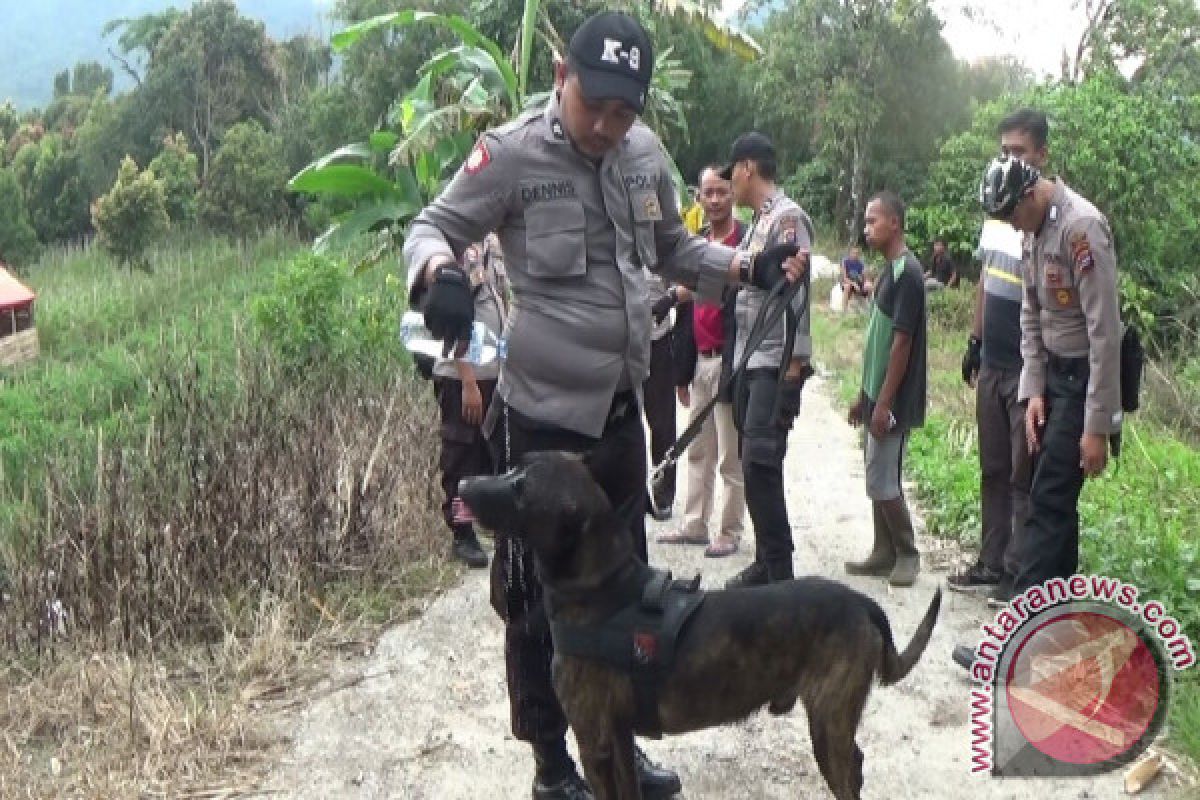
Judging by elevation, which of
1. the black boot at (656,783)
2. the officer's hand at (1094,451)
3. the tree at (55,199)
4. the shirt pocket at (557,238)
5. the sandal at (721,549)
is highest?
the shirt pocket at (557,238)

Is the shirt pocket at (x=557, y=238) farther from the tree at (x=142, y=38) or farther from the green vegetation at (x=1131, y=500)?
the tree at (x=142, y=38)

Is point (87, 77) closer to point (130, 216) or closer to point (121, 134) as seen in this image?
point (121, 134)

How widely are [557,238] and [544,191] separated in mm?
131

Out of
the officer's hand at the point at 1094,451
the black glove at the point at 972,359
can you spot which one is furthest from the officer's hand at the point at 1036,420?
the black glove at the point at 972,359

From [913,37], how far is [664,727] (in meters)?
26.4

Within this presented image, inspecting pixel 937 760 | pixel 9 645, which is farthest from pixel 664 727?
pixel 9 645

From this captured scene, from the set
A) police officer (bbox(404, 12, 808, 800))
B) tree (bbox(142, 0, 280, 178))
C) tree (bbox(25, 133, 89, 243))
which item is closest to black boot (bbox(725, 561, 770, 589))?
police officer (bbox(404, 12, 808, 800))

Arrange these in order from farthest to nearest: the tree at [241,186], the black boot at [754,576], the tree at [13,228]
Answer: the tree at [241,186]
the tree at [13,228]
the black boot at [754,576]

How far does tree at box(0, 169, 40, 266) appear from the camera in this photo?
61.9 feet

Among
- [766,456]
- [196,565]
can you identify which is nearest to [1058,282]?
[766,456]

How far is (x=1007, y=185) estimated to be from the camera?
4.12 metres

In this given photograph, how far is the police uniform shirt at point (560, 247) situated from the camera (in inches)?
120

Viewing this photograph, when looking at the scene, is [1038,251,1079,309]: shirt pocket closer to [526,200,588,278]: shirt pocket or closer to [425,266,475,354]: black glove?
[526,200,588,278]: shirt pocket

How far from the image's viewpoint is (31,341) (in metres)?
13.8
